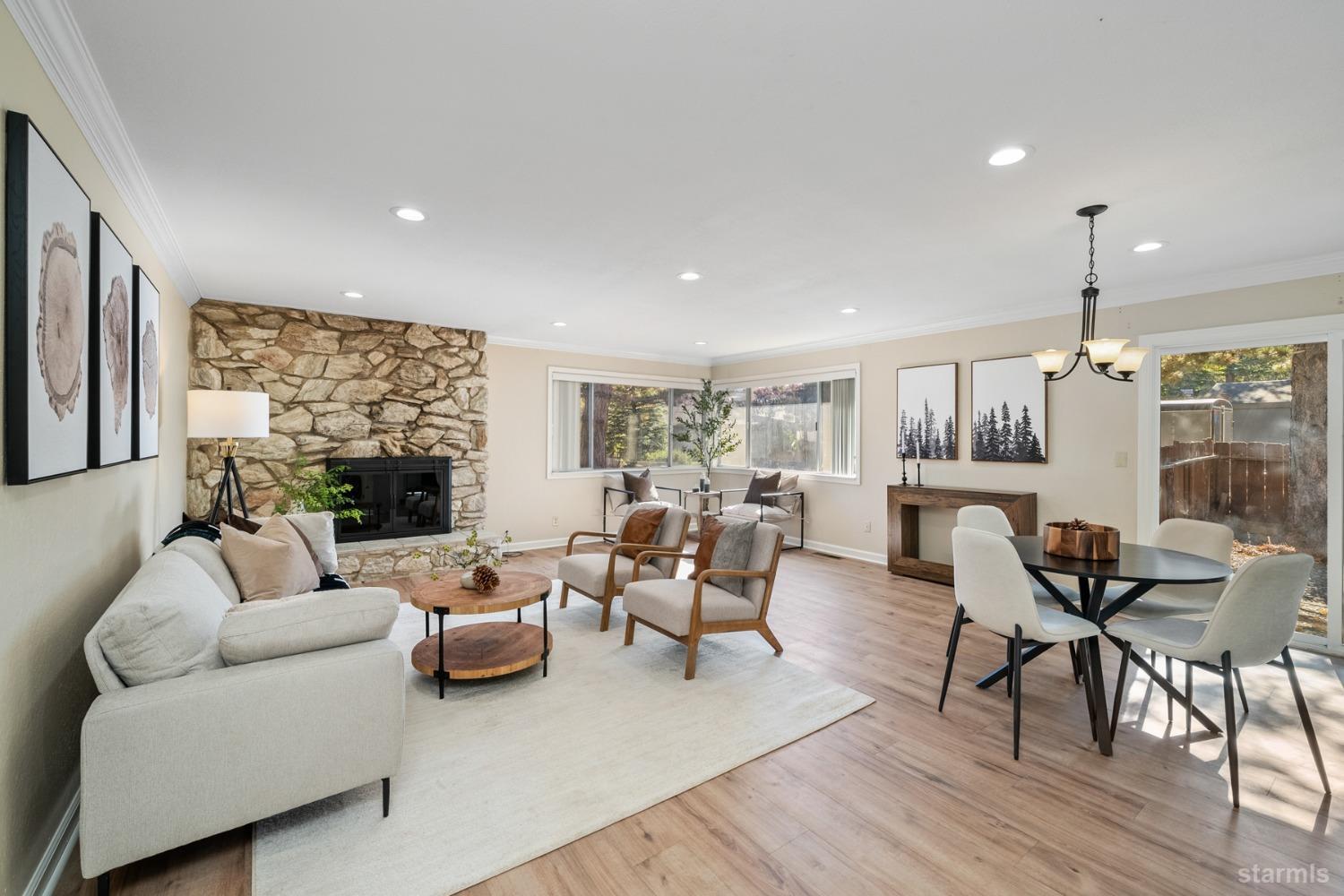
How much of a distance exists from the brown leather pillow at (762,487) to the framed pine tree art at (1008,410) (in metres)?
2.24

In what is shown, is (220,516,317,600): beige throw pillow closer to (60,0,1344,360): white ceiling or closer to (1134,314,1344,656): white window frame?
(60,0,1344,360): white ceiling

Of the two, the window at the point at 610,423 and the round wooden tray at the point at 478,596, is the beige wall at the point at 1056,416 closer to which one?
Answer: the window at the point at 610,423

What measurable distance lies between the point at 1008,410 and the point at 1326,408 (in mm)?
1902

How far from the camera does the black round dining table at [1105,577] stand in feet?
8.45

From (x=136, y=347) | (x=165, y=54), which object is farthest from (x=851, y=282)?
(x=136, y=347)

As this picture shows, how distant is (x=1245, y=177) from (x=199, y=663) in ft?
14.4

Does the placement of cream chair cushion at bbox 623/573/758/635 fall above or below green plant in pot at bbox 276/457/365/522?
below

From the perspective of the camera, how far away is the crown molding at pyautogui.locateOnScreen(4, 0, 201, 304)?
1.59 meters

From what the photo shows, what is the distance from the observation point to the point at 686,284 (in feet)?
14.6

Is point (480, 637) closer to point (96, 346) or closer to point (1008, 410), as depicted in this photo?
point (96, 346)

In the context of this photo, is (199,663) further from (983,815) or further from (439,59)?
(983,815)

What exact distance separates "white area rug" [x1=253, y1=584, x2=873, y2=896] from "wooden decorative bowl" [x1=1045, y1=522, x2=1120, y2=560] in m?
1.31

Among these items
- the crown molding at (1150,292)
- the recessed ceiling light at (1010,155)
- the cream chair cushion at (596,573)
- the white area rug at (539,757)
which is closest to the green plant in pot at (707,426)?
the crown molding at (1150,292)

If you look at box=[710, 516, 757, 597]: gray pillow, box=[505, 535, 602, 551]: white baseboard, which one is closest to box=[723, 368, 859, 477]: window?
box=[505, 535, 602, 551]: white baseboard
